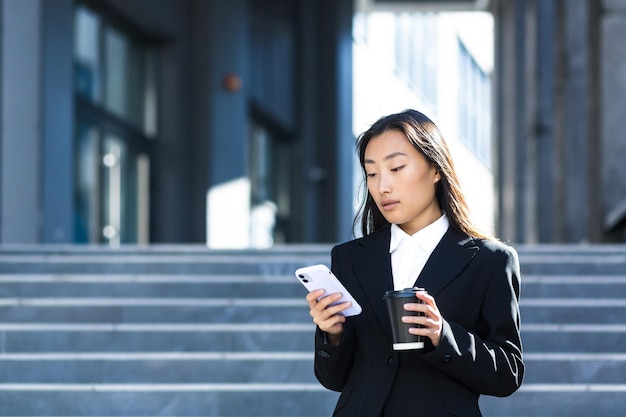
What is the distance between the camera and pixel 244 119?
693 inches

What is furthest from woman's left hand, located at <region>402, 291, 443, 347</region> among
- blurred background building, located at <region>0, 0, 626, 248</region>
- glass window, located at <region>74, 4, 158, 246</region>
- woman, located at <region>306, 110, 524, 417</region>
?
glass window, located at <region>74, 4, 158, 246</region>

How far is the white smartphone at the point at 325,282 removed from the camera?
2760mm

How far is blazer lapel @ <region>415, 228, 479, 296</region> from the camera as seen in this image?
2.95 m

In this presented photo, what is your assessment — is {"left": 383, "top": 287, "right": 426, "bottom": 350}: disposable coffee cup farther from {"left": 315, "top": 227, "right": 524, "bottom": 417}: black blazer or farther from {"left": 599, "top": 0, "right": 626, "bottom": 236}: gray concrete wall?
{"left": 599, "top": 0, "right": 626, "bottom": 236}: gray concrete wall

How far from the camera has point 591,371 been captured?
5.99 metres

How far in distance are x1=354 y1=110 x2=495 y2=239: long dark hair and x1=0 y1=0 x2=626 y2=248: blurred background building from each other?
3.31m

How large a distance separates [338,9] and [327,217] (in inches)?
175

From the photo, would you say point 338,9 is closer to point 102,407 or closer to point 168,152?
point 168,152

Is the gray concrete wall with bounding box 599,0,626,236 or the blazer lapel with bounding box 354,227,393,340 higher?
the gray concrete wall with bounding box 599,0,626,236

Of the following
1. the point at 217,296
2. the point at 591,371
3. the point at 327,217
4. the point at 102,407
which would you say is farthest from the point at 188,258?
the point at 327,217

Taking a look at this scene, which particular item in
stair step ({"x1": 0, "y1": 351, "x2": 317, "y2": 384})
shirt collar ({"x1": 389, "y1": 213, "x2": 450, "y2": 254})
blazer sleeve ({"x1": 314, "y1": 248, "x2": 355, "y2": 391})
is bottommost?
stair step ({"x1": 0, "y1": 351, "x2": 317, "y2": 384})

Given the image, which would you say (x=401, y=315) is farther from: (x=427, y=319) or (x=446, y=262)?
(x=446, y=262)

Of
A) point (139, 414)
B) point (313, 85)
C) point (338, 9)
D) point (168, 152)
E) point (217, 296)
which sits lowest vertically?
point (139, 414)

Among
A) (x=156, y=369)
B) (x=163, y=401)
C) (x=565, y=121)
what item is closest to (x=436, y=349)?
(x=163, y=401)
